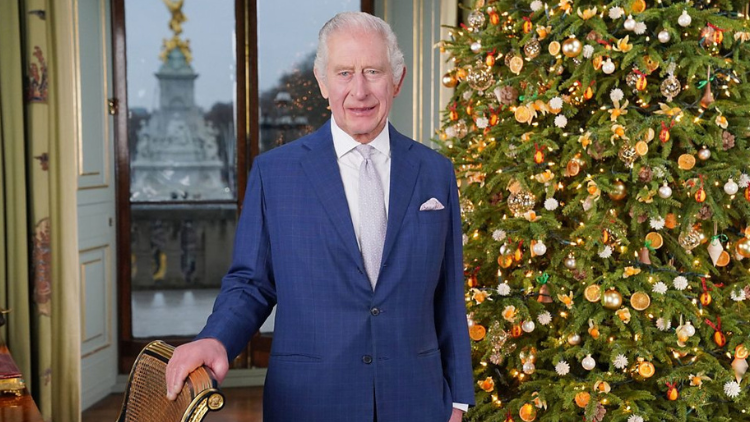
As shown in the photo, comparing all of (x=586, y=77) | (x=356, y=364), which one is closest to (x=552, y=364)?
(x=586, y=77)

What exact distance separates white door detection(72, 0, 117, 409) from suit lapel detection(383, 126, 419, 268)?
3.44 meters

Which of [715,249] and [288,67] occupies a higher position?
[288,67]

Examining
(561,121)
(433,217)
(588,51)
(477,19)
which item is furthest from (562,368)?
(433,217)

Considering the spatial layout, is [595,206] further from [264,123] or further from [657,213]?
[264,123]

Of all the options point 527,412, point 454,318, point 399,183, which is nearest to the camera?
point 399,183

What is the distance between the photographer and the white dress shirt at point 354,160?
1.70m

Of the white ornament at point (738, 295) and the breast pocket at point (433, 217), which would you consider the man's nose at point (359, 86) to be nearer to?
the breast pocket at point (433, 217)

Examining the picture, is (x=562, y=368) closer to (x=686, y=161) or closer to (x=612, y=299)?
(x=612, y=299)

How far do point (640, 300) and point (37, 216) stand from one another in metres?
2.50

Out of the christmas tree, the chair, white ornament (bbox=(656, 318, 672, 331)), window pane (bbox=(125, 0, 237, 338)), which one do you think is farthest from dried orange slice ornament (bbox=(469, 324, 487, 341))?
window pane (bbox=(125, 0, 237, 338))

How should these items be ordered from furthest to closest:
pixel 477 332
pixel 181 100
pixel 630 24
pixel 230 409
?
pixel 181 100 < pixel 230 409 < pixel 477 332 < pixel 630 24

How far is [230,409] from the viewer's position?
4906 millimetres

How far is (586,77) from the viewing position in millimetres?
3088

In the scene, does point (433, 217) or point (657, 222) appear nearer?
point (433, 217)
